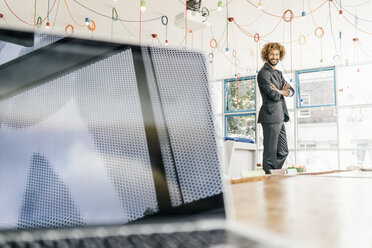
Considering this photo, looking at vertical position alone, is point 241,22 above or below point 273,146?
above

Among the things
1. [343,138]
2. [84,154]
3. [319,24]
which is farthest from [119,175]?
[343,138]

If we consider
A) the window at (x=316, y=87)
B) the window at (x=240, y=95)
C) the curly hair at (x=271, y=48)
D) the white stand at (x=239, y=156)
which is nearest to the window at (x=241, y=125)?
the window at (x=240, y=95)

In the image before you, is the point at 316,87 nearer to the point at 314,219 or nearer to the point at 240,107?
the point at 240,107

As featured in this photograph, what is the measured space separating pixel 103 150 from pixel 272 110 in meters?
1.70

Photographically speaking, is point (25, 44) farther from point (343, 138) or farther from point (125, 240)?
point (343, 138)

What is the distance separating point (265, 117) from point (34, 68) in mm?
1701

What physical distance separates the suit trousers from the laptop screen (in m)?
1.49

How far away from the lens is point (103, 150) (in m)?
0.26

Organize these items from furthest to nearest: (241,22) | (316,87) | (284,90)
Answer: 1. (316,87)
2. (241,22)
3. (284,90)

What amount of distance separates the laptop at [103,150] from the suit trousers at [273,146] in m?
1.49

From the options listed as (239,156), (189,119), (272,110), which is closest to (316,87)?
(239,156)

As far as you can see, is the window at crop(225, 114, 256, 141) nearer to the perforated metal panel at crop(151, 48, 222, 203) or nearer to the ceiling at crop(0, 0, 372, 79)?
the ceiling at crop(0, 0, 372, 79)

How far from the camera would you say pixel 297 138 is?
605cm

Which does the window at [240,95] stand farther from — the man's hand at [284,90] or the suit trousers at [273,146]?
the suit trousers at [273,146]
